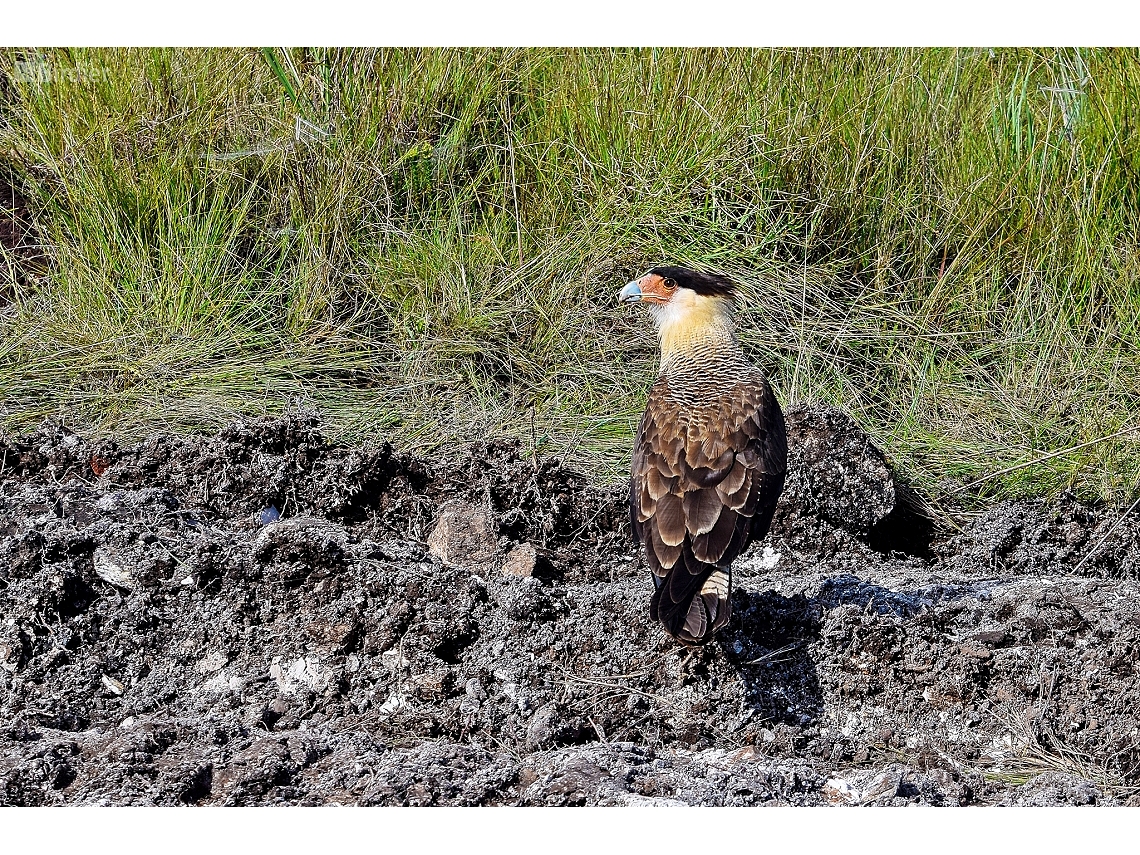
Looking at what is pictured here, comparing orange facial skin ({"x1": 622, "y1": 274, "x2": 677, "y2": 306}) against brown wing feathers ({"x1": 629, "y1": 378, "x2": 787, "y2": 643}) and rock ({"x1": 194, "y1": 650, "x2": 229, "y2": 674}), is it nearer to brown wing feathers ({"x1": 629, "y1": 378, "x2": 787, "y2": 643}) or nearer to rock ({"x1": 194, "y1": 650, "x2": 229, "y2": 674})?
brown wing feathers ({"x1": 629, "y1": 378, "x2": 787, "y2": 643})

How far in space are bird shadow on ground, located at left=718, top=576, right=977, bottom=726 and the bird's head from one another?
2.81 ft

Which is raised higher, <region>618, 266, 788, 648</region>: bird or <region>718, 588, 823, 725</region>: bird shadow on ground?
<region>618, 266, 788, 648</region>: bird

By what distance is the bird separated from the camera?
11.1ft

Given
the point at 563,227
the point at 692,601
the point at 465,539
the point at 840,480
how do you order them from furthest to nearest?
the point at 563,227, the point at 840,480, the point at 465,539, the point at 692,601

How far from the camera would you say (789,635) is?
3.85 metres

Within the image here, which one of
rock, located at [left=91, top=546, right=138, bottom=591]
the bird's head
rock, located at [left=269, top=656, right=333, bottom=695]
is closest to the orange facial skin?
the bird's head

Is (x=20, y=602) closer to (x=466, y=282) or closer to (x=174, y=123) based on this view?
(x=466, y=282)

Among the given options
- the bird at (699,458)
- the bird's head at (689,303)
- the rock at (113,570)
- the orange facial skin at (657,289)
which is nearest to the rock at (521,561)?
the bird at (699,458)

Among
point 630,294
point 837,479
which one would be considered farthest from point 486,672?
point 837,479

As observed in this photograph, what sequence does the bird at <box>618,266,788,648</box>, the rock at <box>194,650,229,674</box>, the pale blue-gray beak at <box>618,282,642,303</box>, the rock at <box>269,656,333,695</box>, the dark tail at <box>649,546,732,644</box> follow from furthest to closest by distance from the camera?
the pale blue-gray beak at <box>618,282,642,303</box> < the rock at <box>194,650,229,674</box> < the rock at <box>269,656,333,695</box> < the bird at <box>618,266,788,648</box> < the dark tail at <box>649,546,732,644</box>

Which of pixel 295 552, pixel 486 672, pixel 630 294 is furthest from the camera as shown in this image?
pixel 630 294

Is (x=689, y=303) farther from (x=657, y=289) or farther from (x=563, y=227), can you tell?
(x=563, y=227)

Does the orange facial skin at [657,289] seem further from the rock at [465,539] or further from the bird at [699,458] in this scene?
the rock at [465,539]

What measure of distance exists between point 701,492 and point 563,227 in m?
2.44
